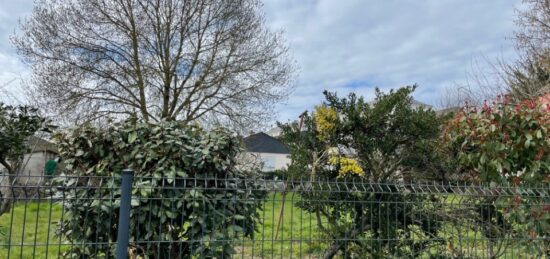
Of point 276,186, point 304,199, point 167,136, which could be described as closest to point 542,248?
point 304,199

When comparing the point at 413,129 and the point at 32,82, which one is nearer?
the point at 413,129

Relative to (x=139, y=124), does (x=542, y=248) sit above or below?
below

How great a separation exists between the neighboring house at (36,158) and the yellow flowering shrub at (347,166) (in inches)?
121

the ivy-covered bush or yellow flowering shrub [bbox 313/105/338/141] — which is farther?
yellow flowering shrub [bbox 313/105/338/141]

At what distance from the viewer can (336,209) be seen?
4.23 meters

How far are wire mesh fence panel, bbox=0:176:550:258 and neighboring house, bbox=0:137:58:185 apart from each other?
0.08 m

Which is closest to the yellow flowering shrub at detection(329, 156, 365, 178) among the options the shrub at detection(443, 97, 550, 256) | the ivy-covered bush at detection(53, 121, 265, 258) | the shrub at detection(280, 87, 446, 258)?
the shrub at detection(280, 87, 446, 258)

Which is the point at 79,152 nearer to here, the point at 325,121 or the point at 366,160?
the point at 325,121

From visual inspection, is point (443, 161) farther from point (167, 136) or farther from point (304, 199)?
point (167, 136)

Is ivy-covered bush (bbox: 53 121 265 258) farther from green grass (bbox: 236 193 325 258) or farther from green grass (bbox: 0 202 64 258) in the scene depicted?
green grass (bbox: 0 202 64 258)

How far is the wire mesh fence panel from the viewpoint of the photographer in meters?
3.30

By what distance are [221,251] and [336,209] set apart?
51.5 inches

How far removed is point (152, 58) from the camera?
1356 centimetres

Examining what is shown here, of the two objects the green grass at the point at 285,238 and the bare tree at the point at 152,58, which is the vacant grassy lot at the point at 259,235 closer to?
the green grass at the point at 285,238
